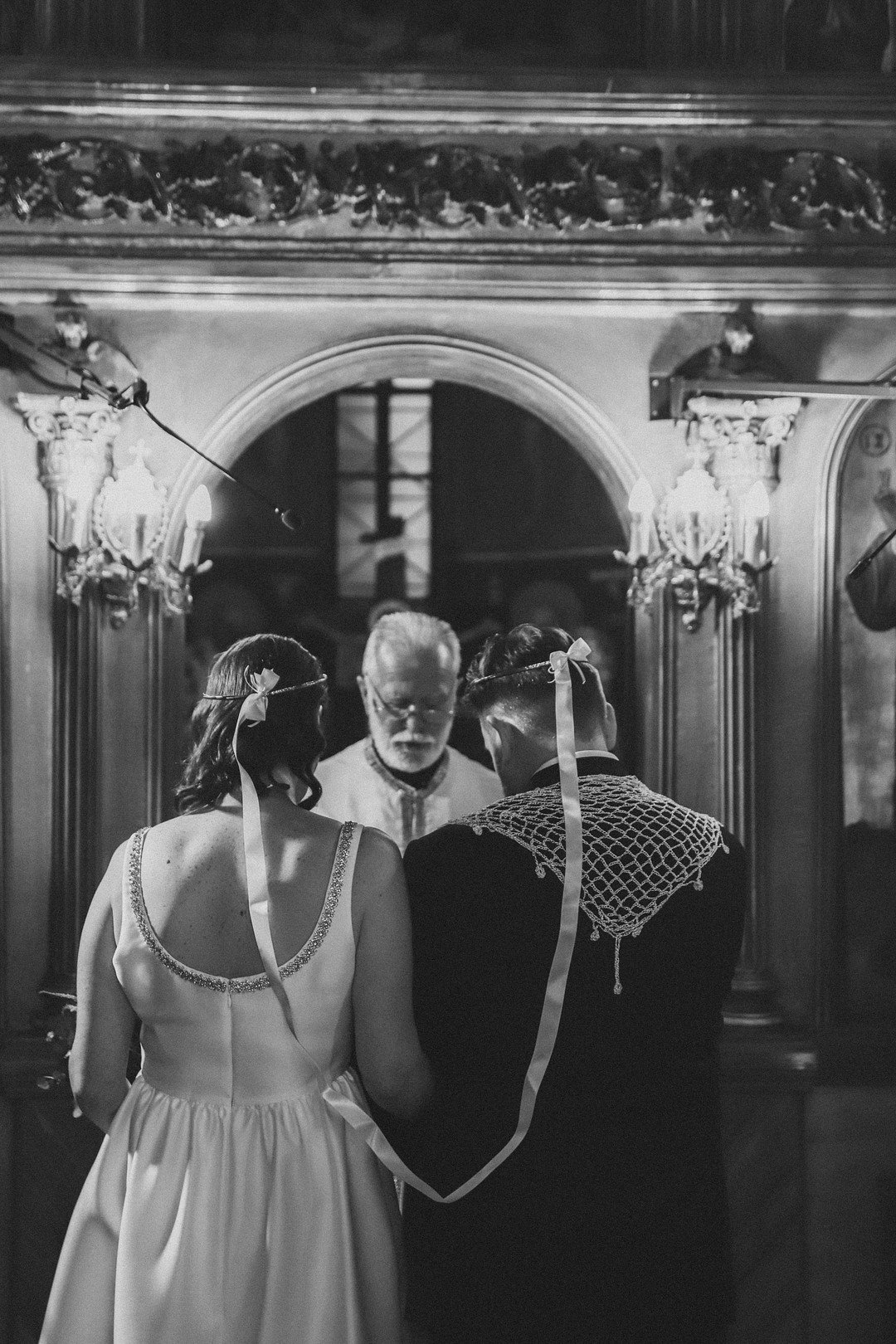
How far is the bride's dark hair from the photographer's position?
9.41ft

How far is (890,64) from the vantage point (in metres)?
5.04

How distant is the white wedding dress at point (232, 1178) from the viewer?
284 centimetres

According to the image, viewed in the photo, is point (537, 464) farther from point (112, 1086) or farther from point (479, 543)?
point (112, 1086)

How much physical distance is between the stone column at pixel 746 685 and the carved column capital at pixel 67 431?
1920 millimetres

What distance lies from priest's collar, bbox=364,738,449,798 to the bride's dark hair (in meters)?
2.18

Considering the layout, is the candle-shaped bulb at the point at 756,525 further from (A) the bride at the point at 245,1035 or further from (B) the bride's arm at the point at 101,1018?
(B) the bride's arm at the point at 101,1018

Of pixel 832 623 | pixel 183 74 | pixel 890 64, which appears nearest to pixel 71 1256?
pixel 832 623

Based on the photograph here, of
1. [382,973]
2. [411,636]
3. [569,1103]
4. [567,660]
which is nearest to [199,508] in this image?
[411,636]

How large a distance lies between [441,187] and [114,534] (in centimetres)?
154

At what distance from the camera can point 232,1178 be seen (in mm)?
2900

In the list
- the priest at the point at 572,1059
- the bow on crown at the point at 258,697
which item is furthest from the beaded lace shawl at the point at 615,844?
the bow on crown at the point at 258,697

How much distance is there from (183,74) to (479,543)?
3269mm

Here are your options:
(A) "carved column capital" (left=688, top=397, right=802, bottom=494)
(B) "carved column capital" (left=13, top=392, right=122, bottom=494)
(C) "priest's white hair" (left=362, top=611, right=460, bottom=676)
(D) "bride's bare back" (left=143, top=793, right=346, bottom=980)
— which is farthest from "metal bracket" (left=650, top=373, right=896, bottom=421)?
(D) "bride's bare back" (left=143, top=793, right=346, bottom=980)

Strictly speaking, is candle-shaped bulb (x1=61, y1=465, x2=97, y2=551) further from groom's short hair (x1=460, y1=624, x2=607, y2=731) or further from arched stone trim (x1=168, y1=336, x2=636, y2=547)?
groom's short hair (x1=460, y1=624, x2=607, y2=731)
